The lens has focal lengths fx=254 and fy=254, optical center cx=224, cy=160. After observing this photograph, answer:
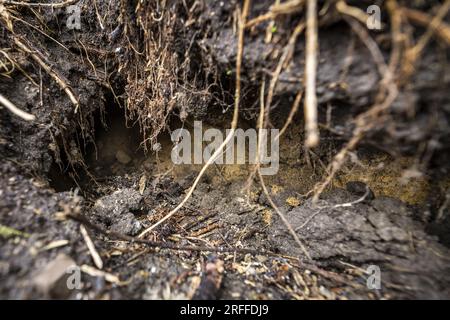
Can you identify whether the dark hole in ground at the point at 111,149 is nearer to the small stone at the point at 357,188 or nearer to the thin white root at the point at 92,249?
the thin white root at the point at 92,249

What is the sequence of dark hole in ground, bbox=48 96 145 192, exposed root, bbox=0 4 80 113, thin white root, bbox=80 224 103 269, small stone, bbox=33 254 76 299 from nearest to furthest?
small stone, bbox=33 254 76 299
thin white root, bbox=80 224 103 269
exposed root, bbox=0 4 80 113
dark hole in ground, bbox=48 96 145 192

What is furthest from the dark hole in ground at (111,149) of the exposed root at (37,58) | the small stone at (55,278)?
the small stone at (55,278)

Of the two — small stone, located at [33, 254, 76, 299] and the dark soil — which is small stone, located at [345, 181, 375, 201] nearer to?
the dark soil

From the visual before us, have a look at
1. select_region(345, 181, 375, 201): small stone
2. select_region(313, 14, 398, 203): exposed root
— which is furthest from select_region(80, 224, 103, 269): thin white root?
select_region(345, 181, 375, 201): small stone

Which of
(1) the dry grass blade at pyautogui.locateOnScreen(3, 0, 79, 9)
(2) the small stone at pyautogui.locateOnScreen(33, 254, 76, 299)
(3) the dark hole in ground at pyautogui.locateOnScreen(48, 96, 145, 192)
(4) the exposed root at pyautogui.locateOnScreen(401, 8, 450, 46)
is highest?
(1) the dry grass blade at pyautogui.locateOnScreen(3, 0, 79, 9)

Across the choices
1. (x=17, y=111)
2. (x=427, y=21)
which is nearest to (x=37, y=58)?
(x=17, y=111)

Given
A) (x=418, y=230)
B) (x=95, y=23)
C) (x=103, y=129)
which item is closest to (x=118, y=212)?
(x=103, y=129)
